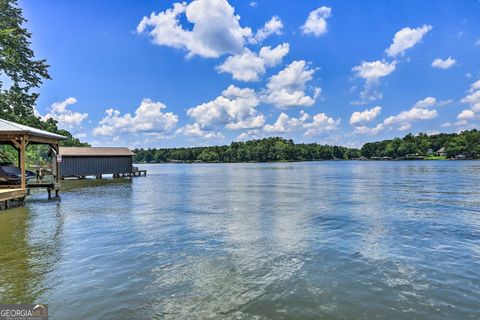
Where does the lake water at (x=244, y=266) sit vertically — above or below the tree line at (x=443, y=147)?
below

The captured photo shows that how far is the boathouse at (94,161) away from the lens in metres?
49.4

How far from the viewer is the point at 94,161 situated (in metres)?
51.5

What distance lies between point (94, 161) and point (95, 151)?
1.68 meters

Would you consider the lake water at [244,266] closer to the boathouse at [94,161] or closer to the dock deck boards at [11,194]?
the dock deck boards at [11,194]

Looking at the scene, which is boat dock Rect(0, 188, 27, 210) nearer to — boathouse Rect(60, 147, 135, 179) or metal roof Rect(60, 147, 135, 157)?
boathouse Rect(60, 147, 135, 179)

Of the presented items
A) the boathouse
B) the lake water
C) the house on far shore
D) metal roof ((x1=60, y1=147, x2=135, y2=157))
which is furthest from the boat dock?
the house on far shore

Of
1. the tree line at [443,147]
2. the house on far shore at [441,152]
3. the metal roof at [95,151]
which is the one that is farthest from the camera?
the house on far shore at [441,152]

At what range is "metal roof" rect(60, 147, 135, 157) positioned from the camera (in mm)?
49719

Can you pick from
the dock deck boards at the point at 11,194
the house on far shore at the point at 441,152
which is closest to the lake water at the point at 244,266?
Answer: the dock deck boards at the point at 11,194

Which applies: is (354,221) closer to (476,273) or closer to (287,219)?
(287,219)

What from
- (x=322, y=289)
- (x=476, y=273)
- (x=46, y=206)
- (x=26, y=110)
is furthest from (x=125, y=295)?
(x=26, y=110)

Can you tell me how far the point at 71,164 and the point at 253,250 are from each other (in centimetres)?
4578

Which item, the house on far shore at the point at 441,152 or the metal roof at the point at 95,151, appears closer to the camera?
the metal roof at the point at 95,151

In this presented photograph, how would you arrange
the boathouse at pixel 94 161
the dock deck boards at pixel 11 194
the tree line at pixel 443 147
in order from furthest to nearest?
the tree line at pixel 443 147
the boathouse at pixel 94 161
the dock deck boards at pixel 11 194
